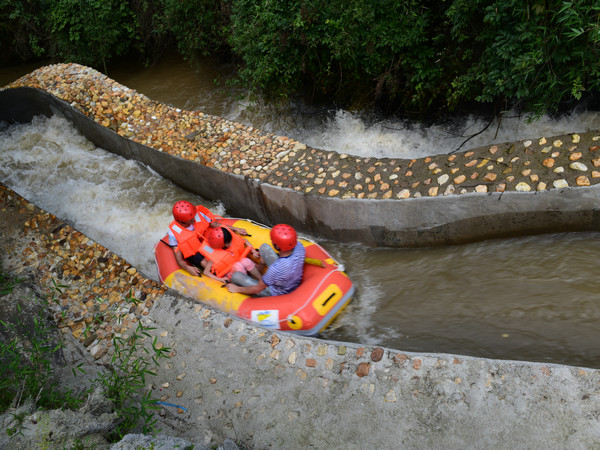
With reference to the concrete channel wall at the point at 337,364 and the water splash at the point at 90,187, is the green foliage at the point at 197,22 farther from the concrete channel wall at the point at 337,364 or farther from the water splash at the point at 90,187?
the concrete channel wall at the point at 337,364

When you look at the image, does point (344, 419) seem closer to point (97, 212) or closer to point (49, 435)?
point (49, 435)

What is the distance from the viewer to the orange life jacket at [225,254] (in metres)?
4.84

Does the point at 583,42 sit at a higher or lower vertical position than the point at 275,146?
higher

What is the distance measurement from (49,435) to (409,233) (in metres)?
3.70

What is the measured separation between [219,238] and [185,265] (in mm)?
520

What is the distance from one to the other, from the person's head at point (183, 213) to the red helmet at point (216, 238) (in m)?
0.33

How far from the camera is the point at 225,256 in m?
4.85

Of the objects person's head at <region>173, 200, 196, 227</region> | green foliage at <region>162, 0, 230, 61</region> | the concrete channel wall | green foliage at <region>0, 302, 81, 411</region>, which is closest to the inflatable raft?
the concrete channel wall

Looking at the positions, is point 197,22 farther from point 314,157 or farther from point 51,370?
point 51,370

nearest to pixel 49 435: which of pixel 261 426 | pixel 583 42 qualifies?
pixel 261 426

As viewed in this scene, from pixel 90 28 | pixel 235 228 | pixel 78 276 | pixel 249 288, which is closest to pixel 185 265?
pixel 235 228

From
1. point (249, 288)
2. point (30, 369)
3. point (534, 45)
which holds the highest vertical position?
point (534, 45)

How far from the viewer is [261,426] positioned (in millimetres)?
3387

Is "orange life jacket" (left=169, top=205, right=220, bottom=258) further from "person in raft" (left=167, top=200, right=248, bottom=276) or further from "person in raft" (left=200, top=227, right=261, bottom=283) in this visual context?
"person in raft" (left=200, top=227, right=261, bottom=283)
